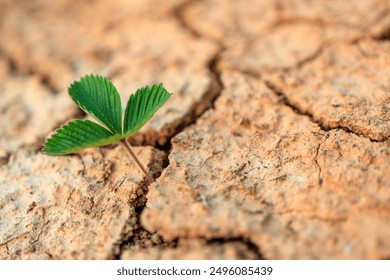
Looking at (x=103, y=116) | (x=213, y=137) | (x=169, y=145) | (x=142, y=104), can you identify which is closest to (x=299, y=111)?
(x=213, y=137)

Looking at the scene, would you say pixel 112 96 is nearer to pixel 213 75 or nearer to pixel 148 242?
pixel 148 242

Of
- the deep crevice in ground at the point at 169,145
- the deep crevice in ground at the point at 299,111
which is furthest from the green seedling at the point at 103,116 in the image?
the deep crevice in ground at the point at 299,111

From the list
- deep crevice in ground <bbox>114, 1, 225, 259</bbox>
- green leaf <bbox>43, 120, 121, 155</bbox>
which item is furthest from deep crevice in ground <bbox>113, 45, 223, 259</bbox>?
green leaf <bbox>43, 120, 121, 155</bbox>

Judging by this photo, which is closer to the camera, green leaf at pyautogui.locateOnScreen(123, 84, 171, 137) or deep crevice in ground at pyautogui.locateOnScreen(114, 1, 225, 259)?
deep crevice in ground at pyautogui.locateOnScreen(114, 1, 225, 259)

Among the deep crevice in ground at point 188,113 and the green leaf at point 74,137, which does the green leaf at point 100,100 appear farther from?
the deep crevice in ground at point 188,113

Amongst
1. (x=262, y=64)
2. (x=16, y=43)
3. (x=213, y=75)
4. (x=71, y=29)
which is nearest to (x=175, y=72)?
(x=213, y=75)

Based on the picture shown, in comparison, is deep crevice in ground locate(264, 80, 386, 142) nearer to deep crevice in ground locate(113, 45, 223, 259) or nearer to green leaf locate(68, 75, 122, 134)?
deep crevice in ground locate(113, 45, 223, 259)

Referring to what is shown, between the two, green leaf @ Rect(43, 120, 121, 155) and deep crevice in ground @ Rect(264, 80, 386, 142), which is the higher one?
deep crevice in ground @ Rect(264, 80, 386, 142)
